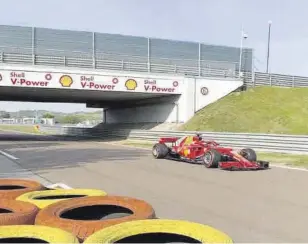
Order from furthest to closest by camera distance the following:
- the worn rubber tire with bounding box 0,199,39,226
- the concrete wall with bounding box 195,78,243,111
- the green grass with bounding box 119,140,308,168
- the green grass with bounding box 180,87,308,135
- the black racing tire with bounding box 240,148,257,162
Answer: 1. the concrete wall with bounding box 195,78,243,111
2. the green grass with bounding box 180,87,308,135
3. the green grass with bounding box 119,140,308,168
4. the black racing tire with bounding box 240,148,257,162
5. the worn rubber tire with bounding box 0,199,39,226

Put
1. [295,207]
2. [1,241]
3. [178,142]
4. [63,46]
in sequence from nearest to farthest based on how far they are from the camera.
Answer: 1. [1,241]
2. [295,207]
3. [178,142]
4. [63,46]

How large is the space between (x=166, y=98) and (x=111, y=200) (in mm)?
27402

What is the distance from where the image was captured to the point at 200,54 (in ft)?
108

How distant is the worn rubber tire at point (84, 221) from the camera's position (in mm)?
3639

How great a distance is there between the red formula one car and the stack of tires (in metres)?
7.73

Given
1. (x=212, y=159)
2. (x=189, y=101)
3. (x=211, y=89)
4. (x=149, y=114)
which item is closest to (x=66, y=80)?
(x=149, y=114)

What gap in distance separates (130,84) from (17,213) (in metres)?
25.0

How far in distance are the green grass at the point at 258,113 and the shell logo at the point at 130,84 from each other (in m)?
4.46

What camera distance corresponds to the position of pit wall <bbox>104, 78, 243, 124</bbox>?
30.3 m

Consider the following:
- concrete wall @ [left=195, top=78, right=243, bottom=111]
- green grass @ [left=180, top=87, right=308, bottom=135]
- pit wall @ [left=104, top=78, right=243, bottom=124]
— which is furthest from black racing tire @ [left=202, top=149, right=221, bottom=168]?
concrete wall @ [left=195, top=78, right=243, bottom=111]

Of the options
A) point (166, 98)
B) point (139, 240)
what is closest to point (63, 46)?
point (166, 98)

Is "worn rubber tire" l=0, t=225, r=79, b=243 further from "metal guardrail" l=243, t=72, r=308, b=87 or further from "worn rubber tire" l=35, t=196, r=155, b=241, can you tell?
"metal guardrail" l=243, t=72, r=308, b=87

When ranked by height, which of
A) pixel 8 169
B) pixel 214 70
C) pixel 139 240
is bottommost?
pixel 8 169

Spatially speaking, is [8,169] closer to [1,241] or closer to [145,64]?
[1,241]
